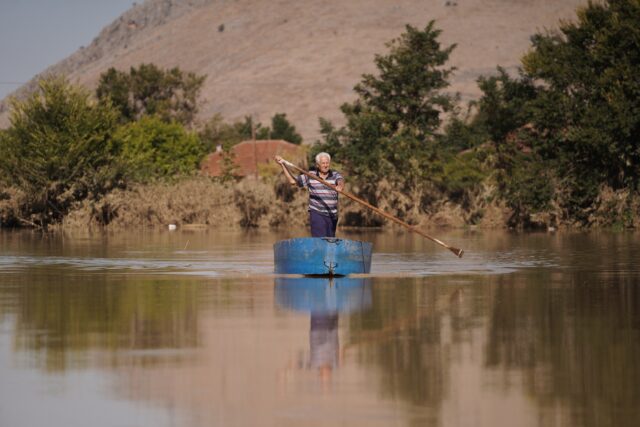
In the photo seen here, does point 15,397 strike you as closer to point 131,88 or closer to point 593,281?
point 593,281

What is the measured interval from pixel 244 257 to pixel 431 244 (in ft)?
29.6

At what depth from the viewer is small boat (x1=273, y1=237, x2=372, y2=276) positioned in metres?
22.4

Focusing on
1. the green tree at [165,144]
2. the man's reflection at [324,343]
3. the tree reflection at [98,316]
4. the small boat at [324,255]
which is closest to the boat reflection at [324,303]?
the man's reflection at [324,343]

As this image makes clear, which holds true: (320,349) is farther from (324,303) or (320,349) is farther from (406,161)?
(406,161)

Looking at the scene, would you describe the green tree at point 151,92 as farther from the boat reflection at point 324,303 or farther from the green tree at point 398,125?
the boat reflection at point 324,303

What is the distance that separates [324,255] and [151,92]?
343 feet

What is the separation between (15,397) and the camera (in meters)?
9.82

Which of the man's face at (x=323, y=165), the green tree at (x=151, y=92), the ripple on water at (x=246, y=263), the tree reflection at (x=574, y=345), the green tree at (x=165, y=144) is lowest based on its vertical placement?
the tree reflection at (x=574, y=345)

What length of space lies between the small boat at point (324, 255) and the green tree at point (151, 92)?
3621 inches

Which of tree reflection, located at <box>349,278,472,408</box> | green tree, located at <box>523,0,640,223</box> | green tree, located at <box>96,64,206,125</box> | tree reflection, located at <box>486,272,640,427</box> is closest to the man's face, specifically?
tree reflection, located at <box>349,278,472,408</box>

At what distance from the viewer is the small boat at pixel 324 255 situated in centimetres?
2241

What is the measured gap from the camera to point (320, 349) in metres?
12.4

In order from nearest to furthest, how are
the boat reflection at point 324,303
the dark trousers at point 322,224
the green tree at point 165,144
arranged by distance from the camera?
the boat reflection at point 324,303 < the dark trousers at point 322,224 < the green tree at point 165,144

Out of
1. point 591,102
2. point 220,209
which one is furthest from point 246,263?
point 220,209
